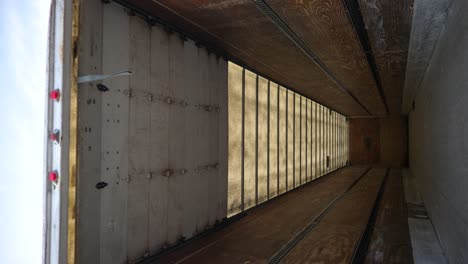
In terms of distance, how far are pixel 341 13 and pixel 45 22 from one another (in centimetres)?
340

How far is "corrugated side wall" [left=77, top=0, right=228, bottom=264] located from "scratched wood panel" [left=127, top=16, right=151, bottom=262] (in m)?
0.01

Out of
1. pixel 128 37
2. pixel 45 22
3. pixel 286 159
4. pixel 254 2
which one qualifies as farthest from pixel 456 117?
pixel 286 159

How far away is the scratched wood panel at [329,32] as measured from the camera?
3924mm

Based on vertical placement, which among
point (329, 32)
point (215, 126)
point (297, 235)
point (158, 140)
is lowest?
point (297, 235)

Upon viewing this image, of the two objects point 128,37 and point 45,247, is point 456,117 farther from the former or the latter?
point 45,247

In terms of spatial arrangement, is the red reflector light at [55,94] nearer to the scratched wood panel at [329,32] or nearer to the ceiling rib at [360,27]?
the scratched wood panel at [329,32]

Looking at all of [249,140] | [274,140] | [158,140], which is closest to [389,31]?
[249,140]

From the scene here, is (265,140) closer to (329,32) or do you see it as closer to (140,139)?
(329,32)

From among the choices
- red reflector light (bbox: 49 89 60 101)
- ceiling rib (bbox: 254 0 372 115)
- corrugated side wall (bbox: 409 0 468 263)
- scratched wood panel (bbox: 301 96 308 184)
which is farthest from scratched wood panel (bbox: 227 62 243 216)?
scratched wood panel (bbox: 301 96 308 184)

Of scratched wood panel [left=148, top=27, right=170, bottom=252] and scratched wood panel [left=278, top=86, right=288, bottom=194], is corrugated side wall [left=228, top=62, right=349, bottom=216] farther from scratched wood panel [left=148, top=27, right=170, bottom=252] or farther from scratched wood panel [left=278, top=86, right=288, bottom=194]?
scratched wood panel [left=148, top=27, right=170, bottom=252]

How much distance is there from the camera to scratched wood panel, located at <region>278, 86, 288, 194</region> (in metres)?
9.20

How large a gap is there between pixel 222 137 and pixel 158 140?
73.7 inches

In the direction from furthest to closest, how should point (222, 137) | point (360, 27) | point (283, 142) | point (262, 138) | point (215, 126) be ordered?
point (283, 142), point (262, 138), point (222, 137), point (215, 126), point (360, 27)

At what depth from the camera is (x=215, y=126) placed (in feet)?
18.9
